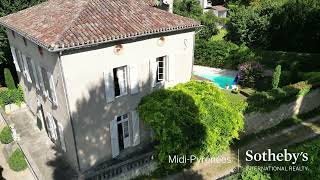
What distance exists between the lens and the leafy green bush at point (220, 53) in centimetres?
3419

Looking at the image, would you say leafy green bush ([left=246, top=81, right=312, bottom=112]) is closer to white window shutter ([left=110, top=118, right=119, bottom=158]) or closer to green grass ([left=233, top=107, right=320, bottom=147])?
green grass ([left=233, top=107, right=320, bottom=147])

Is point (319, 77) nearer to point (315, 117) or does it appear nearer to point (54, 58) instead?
point (315, 117)

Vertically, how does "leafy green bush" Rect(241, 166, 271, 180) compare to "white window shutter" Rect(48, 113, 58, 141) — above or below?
above

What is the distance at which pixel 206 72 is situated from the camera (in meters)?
34.6

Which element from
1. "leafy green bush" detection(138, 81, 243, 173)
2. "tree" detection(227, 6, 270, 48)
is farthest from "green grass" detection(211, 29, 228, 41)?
"leafy green bush" detection(138, 81, 243, 173)

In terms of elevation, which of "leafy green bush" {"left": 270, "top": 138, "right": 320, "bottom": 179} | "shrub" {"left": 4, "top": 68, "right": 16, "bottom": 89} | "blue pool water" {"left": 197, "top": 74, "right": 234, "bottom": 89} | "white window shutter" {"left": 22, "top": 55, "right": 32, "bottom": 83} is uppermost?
"white window shutter" {"left": 22, "top": 55, "right": 32, "bottom": 83}

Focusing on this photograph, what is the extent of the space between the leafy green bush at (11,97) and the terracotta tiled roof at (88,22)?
247 inches

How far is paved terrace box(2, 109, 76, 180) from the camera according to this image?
53.7 ft

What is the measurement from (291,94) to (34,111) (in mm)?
18643

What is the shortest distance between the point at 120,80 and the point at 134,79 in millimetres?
772

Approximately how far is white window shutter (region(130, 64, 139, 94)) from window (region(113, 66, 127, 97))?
0.35 meters

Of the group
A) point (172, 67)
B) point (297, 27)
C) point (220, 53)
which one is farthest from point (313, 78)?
point (297, 27)

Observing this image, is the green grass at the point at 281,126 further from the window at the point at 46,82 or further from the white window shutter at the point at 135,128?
the window at the point at 46,82

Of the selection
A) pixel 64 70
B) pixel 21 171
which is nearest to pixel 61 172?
pixel 21 171
